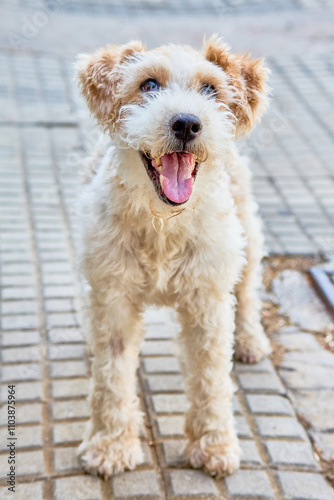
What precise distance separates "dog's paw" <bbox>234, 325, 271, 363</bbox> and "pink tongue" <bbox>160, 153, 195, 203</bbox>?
1634 mm

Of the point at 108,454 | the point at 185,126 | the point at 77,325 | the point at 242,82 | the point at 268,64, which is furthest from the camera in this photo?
the point at 268,64

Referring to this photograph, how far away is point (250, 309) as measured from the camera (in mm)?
4305

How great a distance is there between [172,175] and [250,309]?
5.60 feet

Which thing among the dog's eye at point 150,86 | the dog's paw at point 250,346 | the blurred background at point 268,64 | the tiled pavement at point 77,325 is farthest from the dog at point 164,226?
the blurred background at point 268,64

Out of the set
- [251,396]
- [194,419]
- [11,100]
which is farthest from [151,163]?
[11,100]

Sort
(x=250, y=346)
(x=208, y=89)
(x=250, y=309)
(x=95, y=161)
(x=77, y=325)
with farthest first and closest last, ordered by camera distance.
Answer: (x=77, y=325)
(x=250, y=309)
(x=250, y=346)
(x=95, y=161)
(x=208, y=89)

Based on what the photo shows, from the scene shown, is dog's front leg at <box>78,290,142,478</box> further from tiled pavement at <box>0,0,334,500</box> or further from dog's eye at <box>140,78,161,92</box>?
dog's eye at <box>140,78,161,92</box>

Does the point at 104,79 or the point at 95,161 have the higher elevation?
the point at 95,161

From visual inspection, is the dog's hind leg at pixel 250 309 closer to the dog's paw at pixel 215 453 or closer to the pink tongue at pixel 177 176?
the dog's paw at pixel 215 453

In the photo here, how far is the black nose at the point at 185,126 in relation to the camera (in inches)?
107

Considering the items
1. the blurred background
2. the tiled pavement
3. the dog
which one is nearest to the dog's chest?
the dog

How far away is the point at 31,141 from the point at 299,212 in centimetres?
297

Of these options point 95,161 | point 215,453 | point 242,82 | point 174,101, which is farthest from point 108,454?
point 242,82

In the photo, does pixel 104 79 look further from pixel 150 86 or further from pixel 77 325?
pixel 77 325
